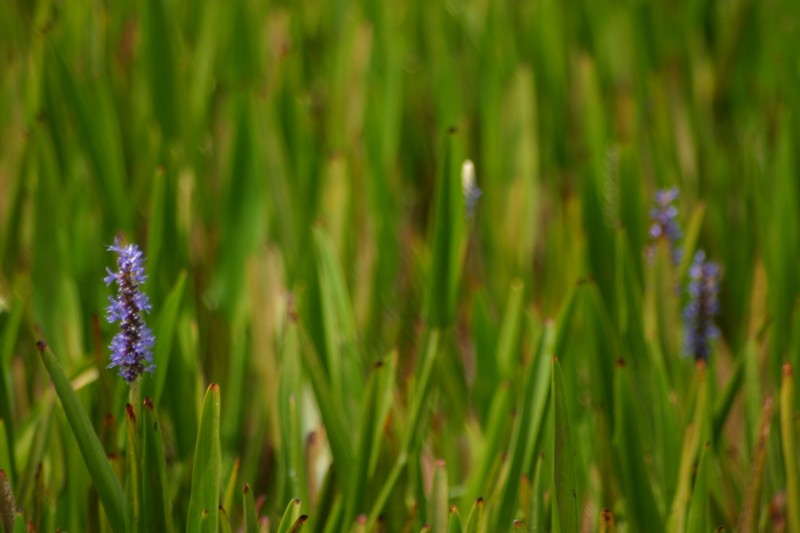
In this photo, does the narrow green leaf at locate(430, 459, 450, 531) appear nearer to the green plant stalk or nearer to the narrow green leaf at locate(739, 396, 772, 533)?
the green plant stalk

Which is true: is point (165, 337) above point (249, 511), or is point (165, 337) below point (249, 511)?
above

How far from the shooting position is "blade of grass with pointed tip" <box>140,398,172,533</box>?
28.3 inches

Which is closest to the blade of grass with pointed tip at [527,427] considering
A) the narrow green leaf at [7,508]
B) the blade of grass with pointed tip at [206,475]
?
the blade of grass with pointed tip at [206,475]

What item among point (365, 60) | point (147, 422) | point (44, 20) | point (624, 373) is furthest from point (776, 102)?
point (147, 422)

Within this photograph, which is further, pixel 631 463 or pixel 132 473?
pixel 631 463

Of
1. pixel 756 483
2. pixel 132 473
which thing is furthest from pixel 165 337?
pixel 756 483

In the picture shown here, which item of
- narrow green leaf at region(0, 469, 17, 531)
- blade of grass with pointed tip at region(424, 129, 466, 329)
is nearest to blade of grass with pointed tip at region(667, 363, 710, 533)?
blade of grass with pointed tip at region(424, 129, 466, 329)

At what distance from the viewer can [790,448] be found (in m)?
0.88

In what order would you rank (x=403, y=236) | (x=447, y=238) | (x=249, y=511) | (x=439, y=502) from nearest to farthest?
(x=249, y=511)
(x=439, y=502)
(x=447, y=238)
(x=403, y=236)

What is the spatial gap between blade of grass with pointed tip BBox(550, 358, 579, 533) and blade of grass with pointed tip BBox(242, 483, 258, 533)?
0.68 feet

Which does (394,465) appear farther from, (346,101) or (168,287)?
(346,101)

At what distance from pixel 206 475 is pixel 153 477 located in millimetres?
41

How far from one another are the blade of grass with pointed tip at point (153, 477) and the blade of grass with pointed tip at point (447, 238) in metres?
0.33

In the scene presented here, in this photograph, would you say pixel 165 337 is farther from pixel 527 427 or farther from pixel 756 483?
pixel 756 483
